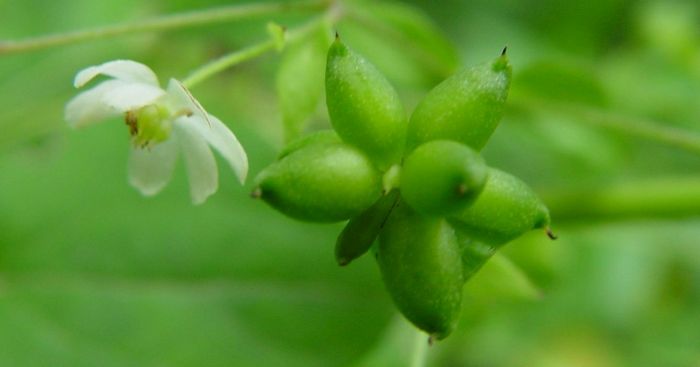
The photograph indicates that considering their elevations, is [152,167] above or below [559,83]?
above

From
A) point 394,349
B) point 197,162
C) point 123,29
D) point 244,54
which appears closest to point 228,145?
point 197,162

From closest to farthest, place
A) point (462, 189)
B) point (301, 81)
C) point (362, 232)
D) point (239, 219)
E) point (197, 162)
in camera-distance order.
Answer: point (462, 189) → point (362, 232) → point (197, 162) → point (301, 81) → point (239, 219)

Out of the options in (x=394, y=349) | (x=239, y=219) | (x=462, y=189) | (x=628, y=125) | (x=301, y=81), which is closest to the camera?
(x=462, y=189)

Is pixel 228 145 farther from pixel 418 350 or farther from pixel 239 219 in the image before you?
pixel 239 219

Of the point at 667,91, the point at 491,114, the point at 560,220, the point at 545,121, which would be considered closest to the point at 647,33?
the point at 667,91

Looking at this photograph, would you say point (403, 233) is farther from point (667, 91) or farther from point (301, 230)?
point (667, 91)

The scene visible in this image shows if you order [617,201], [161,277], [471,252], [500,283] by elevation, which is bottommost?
[161,277]
